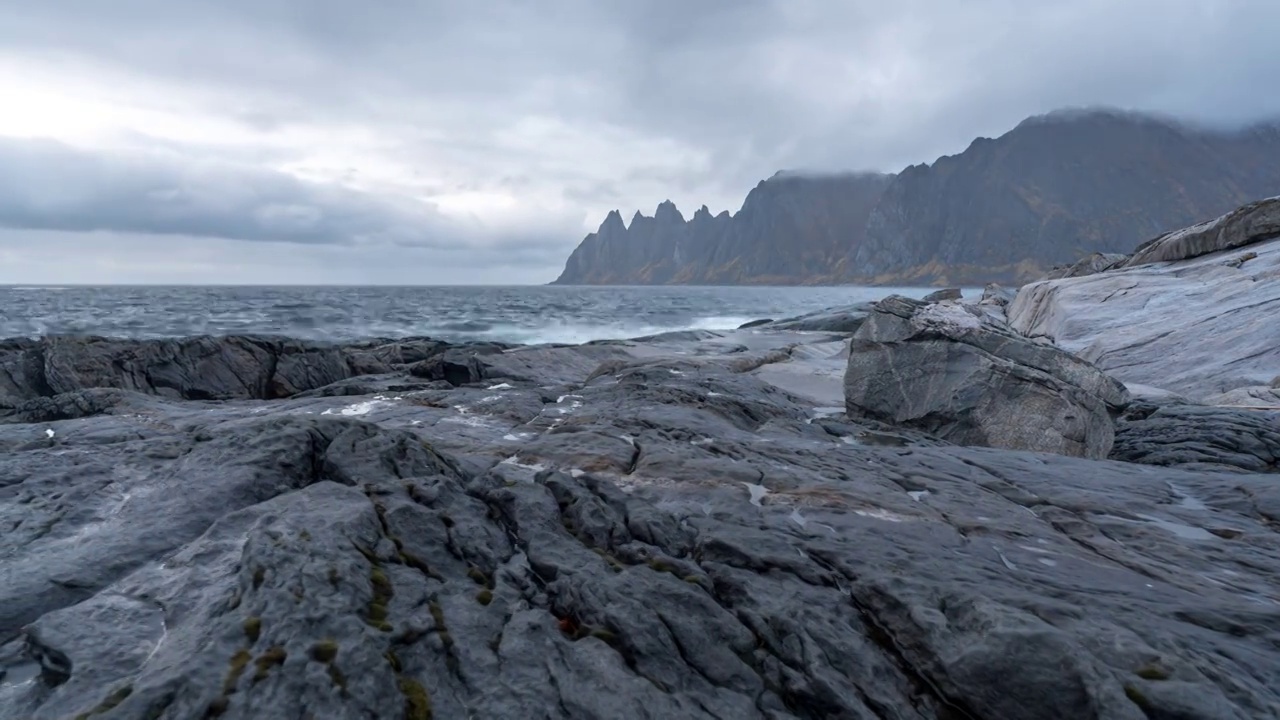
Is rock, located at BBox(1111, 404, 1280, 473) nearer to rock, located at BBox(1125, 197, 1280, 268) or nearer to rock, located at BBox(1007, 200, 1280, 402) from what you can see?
rock, located at BBox(1007, 200, 1280, 402)

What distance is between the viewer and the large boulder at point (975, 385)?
1107 centimetres

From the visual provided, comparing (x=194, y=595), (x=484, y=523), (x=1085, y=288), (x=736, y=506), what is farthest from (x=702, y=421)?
(x=1085, y=288)

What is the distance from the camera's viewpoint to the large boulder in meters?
11.1

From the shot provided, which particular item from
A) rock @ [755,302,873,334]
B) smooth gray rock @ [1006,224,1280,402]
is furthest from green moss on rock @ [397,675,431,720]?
rock @ [755,302,873,334]

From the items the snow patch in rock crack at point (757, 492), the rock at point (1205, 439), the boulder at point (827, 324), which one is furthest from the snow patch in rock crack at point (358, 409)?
the boulder at point (827, 324)

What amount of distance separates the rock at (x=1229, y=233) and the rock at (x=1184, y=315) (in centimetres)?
4

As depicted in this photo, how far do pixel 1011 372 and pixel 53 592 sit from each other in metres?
13.1

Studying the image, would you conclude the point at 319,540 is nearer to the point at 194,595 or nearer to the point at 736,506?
the point at 194,595

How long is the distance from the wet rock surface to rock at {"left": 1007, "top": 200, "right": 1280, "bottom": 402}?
458 inches

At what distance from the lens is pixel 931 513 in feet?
22.9

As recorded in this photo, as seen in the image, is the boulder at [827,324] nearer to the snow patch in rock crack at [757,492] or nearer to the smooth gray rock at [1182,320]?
the smooth gray rock at [1182,320]

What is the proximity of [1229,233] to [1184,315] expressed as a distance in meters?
11.2

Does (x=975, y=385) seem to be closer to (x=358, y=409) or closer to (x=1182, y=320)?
(x=358, y=409)

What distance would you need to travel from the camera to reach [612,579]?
5.18 m
